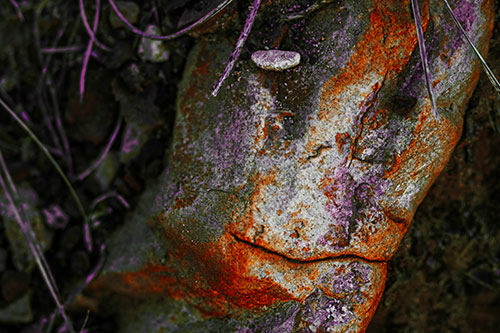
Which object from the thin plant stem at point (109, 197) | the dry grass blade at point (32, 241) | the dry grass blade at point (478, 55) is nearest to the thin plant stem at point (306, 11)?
the dry grass blade at point (478, 55)

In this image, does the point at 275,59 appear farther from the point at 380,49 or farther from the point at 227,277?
the point at 227,277

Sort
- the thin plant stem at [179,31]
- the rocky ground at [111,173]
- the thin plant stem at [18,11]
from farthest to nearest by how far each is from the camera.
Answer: the thin plant stem at [18,11] → the rocky ground at [111,173] → the thin plant stem at [179,31]

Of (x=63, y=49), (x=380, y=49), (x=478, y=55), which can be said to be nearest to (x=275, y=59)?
(x=380, y=49)

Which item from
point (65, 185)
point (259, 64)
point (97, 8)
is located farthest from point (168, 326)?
point (97, 8)

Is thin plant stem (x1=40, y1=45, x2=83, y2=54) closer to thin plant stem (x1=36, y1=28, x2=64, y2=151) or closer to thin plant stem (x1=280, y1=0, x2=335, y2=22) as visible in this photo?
thin plant stem (x1=36, y1=28, x2=64, y2=151)

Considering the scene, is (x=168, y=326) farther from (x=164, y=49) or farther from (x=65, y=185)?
(x=164, y=49)

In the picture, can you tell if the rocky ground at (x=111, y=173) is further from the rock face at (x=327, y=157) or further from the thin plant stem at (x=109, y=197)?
the rock face at (x=327, y=157)
